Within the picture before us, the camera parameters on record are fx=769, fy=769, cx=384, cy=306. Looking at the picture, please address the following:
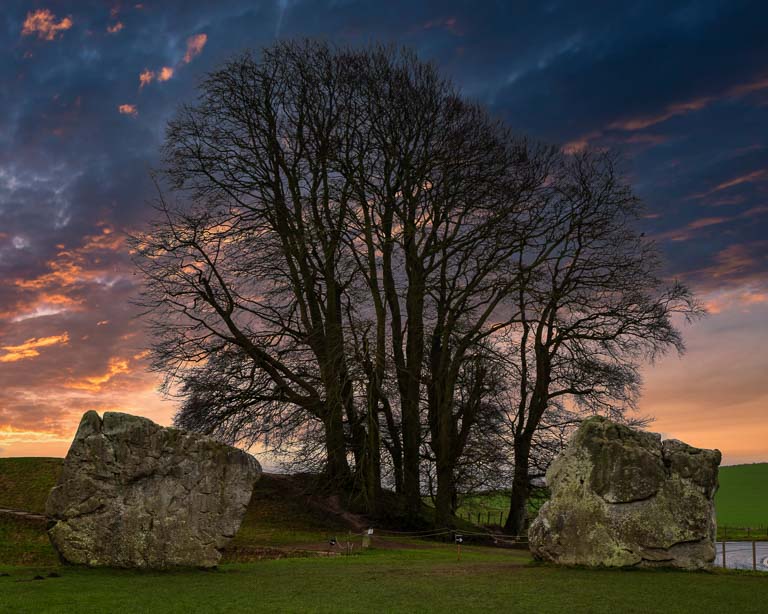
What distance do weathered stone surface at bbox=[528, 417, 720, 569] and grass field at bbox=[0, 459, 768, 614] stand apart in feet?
1.63

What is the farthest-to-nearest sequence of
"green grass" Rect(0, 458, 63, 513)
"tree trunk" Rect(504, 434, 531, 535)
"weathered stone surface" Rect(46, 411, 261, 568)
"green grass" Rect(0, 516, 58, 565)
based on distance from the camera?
"tree trunk" Rect(504, 434, 531, 535) → "green grass" Rect(0, 458, 63, 513) → "green grass" Rect(0, 516, 58, 565) → "weathered stone surface" Rect(46, 411, 261, 568)

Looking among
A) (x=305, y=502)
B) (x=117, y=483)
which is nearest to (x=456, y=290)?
(x=305, y=502)

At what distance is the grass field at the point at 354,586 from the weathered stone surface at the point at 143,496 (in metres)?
0.52

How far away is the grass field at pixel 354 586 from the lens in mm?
13266

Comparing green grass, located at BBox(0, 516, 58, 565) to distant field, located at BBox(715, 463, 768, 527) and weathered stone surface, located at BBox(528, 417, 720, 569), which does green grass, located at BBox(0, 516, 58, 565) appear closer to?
weathered stone surface, located at BBox(528, 417, 720, 569)

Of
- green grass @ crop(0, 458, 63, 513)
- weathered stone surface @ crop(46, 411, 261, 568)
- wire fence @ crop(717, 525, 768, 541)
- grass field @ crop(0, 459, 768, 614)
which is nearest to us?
grass field @ crop(0, 459, 768, 614)

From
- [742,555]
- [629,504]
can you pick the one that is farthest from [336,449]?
[742,555]

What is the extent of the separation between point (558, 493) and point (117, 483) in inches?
414

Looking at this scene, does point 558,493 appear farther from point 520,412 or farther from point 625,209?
point 625,209

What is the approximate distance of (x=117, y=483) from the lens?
17141 mm

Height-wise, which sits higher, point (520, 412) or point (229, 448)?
point (520, 412)

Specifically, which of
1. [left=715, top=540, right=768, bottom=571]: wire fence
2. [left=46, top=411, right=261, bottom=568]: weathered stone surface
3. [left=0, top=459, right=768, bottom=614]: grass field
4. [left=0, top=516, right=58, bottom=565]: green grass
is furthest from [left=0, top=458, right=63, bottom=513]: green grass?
[left=715, top=540, right=768, bottom=571]: wire fence

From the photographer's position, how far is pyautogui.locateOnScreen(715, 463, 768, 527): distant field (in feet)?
176

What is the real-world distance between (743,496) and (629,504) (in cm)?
5511
